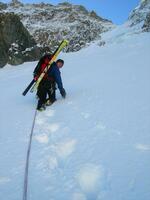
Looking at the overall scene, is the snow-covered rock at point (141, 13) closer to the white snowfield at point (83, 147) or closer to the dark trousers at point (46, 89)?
the dark trousers at point (46, 89)

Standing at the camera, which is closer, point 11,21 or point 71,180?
point 71,180

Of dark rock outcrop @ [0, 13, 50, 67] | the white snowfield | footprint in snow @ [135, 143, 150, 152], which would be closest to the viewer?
the white snowfield

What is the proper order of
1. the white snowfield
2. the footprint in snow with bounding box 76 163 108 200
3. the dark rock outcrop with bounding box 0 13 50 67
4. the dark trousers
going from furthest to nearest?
the dark rock outcrop with bounding box 0 13 50 67 < the dark trousers < the white snowfield < the footprint in snow with bounding box 76 163 108 200

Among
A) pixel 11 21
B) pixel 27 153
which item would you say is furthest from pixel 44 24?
pixel 27 153

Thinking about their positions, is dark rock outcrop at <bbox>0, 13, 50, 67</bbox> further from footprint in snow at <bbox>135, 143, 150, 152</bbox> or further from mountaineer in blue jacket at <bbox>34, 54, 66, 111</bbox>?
footprint in snow at <bbox>135, 143, 150, 152</bbox>

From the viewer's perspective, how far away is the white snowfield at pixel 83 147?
407 centimetres

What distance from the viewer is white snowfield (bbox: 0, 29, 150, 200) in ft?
13.4

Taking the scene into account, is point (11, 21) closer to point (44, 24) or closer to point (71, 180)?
point (71, 180)


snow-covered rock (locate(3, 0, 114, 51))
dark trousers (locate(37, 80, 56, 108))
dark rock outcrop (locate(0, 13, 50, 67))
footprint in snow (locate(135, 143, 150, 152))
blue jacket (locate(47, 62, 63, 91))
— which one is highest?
footprint in snow (locate(135, 143, 150, 152))

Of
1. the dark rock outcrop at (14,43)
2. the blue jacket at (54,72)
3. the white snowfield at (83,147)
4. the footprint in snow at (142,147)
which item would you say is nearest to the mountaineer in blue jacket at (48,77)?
the blue jacket at (54,72)

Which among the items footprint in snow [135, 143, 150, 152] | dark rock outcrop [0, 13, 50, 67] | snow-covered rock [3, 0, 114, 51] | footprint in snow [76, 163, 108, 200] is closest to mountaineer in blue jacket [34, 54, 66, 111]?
footprint in snow [135, 143, 150, 152]

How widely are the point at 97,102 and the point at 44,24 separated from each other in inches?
2538

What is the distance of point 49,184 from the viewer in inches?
169

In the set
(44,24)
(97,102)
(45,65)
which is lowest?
(44,24)
